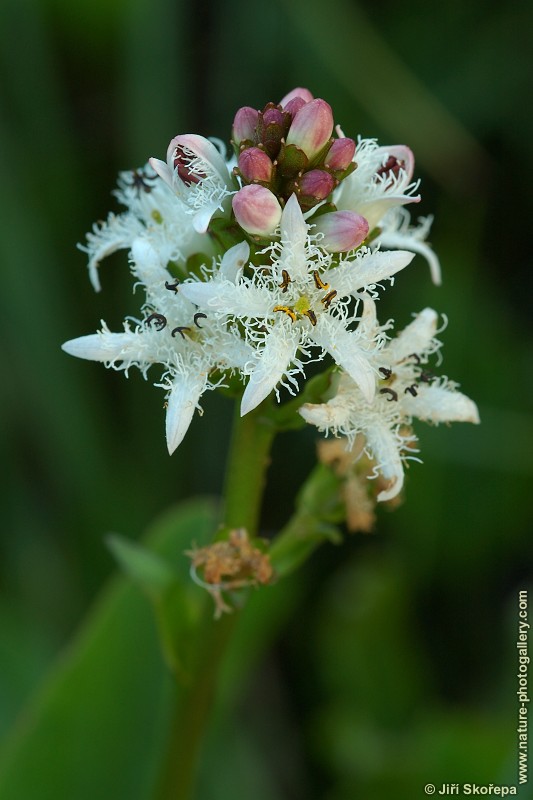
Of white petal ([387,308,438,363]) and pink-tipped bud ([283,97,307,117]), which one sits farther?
white petal ([387,308,438,363])

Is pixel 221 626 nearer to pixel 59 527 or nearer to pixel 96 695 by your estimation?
pixel 96 695

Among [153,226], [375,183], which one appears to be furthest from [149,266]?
[375,183]

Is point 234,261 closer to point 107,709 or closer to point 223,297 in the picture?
point 223,297

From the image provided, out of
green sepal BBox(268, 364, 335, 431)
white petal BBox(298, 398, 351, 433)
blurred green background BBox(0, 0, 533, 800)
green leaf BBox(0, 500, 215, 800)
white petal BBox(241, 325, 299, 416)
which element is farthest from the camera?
blurred green background BBox(0, 0, 533, 800)

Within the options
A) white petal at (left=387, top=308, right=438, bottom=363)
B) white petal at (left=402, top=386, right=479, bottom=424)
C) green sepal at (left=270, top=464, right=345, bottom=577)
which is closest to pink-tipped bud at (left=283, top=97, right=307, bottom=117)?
white petal at (left=387, top=308, right=438, bottom=363)

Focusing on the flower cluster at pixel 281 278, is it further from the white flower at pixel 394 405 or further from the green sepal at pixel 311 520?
the green sepal at pixel 311 520

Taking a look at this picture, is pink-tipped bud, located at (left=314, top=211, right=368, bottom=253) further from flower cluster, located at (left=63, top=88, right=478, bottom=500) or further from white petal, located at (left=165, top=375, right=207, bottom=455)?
white petal, located at (left=165, top=375, right=207, bottom=455)
